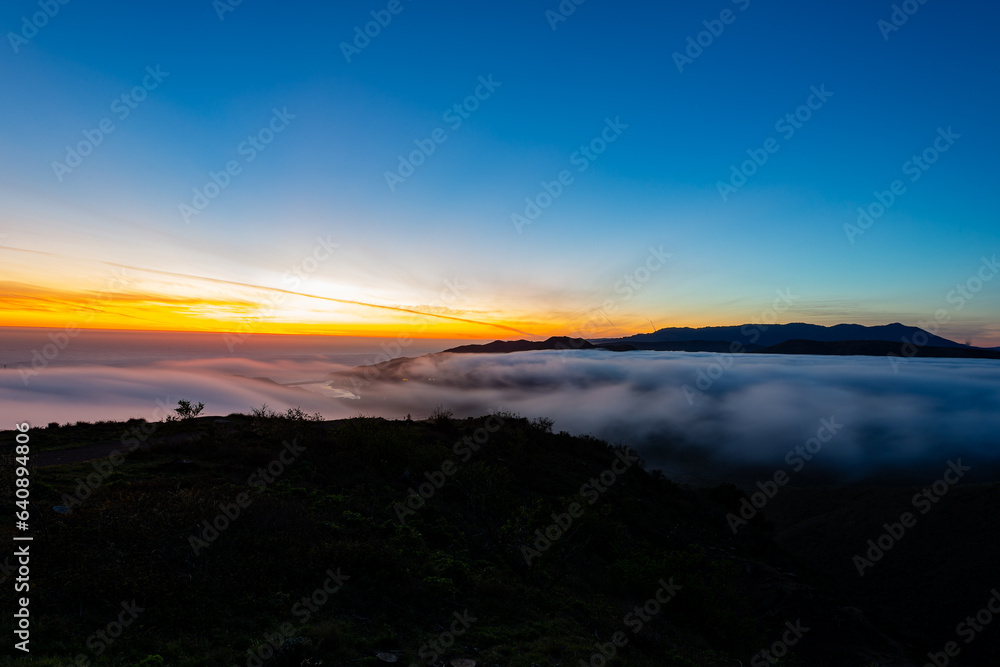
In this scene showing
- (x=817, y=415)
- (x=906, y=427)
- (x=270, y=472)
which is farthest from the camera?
(x=817, y=415)

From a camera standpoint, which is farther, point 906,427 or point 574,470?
point 906,427

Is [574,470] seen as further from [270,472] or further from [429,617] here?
[429,617]

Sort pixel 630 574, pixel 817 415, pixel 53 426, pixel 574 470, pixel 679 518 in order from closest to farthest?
pixel 630 574
pixel 53 426
pixel 679 518
pixel 574 470
pixel 817 415

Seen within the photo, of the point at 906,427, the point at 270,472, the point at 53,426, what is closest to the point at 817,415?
the point at 906,427

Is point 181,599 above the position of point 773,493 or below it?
above

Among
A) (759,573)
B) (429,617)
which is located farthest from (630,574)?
(759,573)

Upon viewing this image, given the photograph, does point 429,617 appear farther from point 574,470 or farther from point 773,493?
point 773,493

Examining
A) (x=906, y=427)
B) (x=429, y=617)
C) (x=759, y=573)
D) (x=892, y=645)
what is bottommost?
(x=906, y=427)
